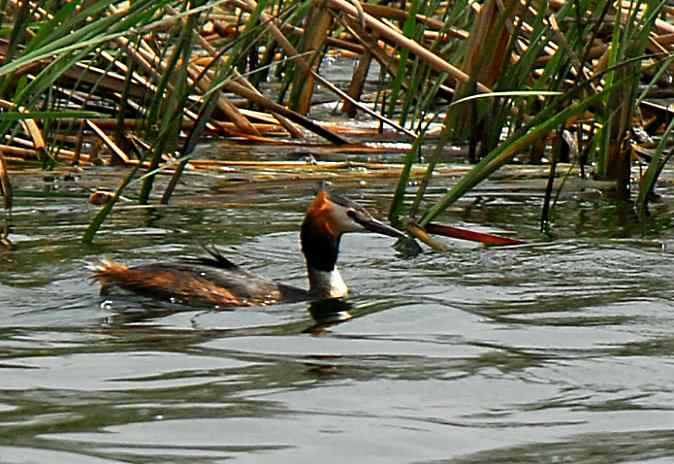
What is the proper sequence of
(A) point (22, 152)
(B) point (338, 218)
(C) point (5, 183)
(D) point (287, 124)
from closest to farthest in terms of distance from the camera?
(B) point (338, 218), (C) point (5, 183), (A) point (22, 152), (D) point (287, 124)

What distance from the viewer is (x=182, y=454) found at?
3.86 m

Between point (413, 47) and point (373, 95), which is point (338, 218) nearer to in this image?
point (413, 47)

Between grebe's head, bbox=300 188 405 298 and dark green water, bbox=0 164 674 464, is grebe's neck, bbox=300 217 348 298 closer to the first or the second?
grebe's head, bbox=300 188 405 298

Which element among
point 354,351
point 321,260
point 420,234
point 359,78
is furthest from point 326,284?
point 359,78

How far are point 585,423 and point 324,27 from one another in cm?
611

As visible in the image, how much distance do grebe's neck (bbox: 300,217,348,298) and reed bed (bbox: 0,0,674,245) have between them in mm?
405

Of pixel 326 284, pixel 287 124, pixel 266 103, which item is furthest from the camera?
pixel 287 124

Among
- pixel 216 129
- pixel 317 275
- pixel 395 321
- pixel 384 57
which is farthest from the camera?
pixel 216 129

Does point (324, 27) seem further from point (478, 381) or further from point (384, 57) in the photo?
point (478, 381)

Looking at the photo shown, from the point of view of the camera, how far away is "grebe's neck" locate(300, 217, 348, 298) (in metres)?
6.79

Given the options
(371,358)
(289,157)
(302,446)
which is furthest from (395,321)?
(289,157)

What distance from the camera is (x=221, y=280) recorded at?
21.8ft

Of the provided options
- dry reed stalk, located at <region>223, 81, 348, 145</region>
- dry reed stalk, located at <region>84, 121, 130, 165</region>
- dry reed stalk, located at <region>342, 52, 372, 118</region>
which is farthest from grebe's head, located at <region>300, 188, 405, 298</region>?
dry reed stalk, located at <region>342, 52, 372, 118</region>

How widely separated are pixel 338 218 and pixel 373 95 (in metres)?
5.93
